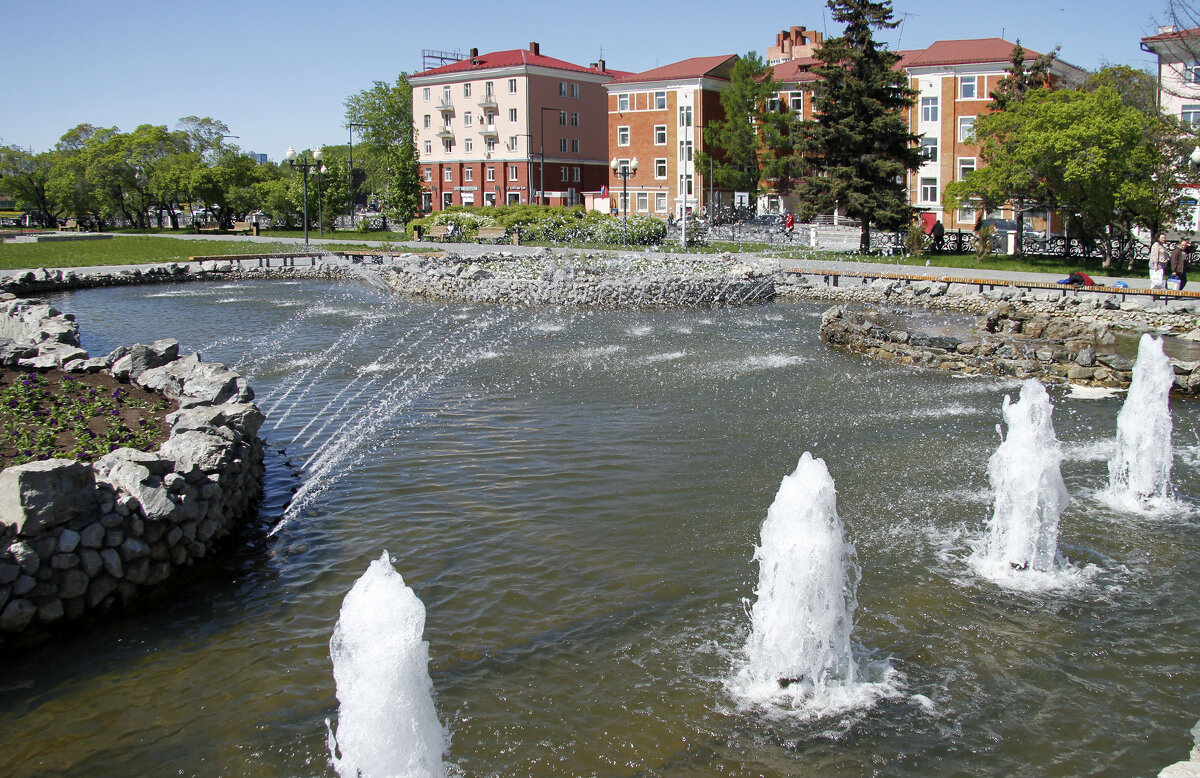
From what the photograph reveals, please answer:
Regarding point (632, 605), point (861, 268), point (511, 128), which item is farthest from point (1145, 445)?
point (511, 128)

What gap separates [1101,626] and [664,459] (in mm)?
5385

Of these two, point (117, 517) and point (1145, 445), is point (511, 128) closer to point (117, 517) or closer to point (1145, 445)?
point (1145, 445)

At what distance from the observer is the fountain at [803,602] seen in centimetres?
622

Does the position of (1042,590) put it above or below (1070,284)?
below

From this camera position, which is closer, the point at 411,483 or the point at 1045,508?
the point at 1045,508

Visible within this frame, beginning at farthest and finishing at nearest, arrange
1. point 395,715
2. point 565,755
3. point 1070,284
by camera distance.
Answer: point 1070,284 → point 565,755 → point 395,715

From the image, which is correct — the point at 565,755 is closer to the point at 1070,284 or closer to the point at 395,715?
the point at 395,715

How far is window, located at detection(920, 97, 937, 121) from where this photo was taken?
5297 centimetres

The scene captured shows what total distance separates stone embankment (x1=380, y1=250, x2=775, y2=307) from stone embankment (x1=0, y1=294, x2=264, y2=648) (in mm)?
16488

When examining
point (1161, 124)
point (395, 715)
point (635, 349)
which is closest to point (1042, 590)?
point (395, 715)

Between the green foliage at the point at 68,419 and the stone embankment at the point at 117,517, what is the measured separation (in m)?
0.58

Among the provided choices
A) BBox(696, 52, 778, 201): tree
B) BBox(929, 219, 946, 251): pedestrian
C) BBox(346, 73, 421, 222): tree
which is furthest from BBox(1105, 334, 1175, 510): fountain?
BBox(346, 73, 421, 222): tree

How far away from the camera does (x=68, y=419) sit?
10.3 m

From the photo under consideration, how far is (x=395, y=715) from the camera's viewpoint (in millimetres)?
4867
